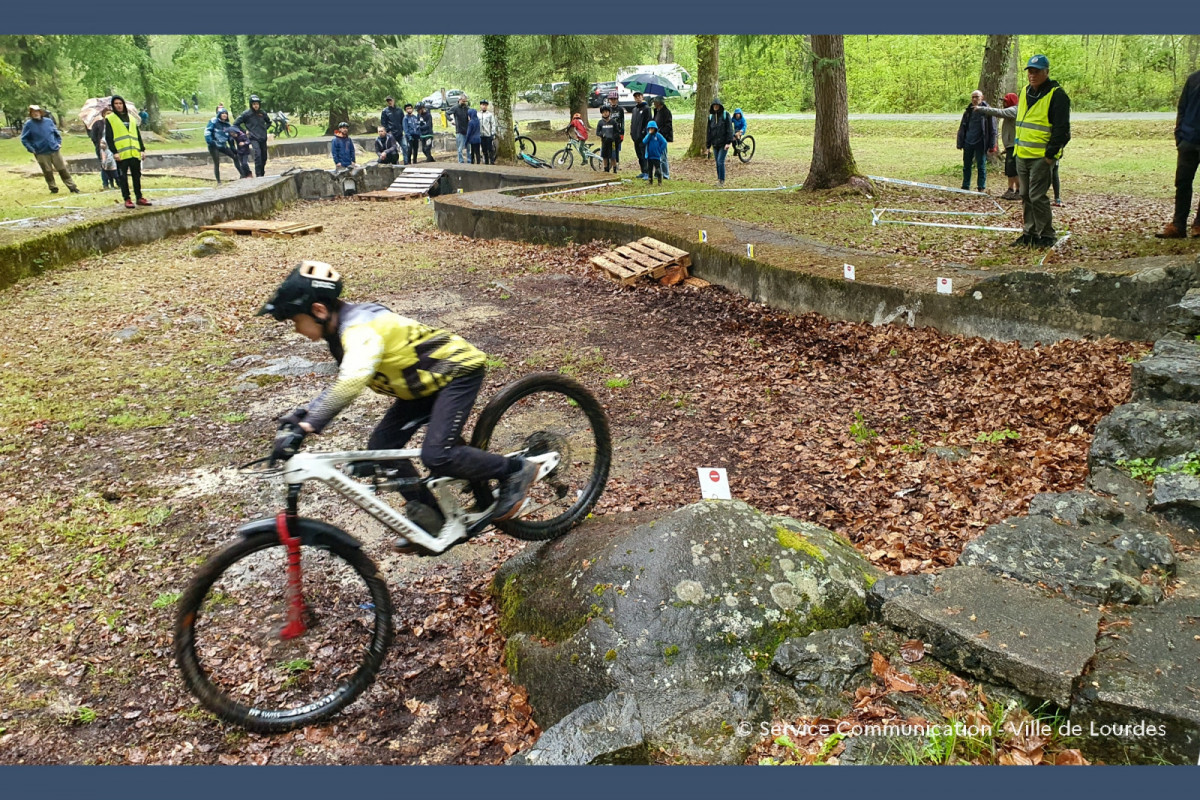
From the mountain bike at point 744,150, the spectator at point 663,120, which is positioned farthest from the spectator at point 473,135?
the mountain bike at point 744,150

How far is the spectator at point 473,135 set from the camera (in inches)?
968

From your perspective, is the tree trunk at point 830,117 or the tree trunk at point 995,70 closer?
the tree trunk at point 830,117

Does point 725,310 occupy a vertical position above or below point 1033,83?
below

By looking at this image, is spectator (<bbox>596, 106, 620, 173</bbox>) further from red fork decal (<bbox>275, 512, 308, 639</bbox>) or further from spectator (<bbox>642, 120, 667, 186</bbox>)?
red fork decal (<bbox>275, 512, 308, 639</bbox>)

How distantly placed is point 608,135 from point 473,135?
4.96 m

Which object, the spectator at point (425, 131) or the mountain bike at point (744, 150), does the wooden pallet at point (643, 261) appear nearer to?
the mountain bike at point (744, 150)

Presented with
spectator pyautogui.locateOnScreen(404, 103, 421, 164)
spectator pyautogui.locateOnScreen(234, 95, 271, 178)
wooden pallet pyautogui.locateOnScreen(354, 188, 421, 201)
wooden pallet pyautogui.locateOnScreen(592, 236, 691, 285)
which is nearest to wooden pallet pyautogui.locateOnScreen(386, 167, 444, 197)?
Answer: wooden pallet pyautogui.locateOnScreen(354, 188, 421, 201)

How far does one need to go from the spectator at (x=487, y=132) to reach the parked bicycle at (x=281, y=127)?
17.0 m

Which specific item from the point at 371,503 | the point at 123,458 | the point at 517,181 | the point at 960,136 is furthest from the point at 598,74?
the point at 371,503

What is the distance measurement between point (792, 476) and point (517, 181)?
1642 cm

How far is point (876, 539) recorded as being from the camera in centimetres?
520

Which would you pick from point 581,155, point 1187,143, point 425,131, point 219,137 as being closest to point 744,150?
point 581,155

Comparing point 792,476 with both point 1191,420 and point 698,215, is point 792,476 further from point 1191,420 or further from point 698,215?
point 698,215

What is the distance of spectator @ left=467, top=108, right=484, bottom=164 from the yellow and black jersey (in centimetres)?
2179
